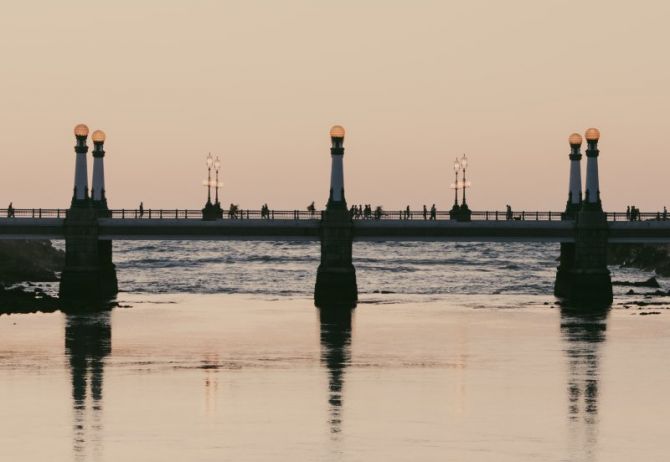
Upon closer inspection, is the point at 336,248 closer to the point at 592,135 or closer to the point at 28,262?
the point at 592,135

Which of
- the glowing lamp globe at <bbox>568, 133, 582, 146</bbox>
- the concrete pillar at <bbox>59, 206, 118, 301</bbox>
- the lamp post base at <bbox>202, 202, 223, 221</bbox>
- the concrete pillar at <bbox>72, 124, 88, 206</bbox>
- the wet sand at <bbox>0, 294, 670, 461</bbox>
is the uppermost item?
the glowing lamp globe at <bbox>568, 133, 582, 146</bbox>

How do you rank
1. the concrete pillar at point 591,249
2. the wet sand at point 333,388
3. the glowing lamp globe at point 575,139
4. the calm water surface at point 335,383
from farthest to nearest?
the glowing lamp globe at point 575,139 → the concrete pillar at point 591,249 → the calm water surface at point 335,383 → the wet sand at point 333,388

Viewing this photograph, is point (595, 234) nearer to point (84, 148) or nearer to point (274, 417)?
point (84, 148)

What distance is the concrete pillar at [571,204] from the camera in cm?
9725

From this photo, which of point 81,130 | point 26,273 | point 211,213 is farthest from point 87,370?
point 26,273

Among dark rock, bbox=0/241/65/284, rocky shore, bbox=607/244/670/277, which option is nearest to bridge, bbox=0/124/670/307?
dark rock, bbox=0/241/65/284

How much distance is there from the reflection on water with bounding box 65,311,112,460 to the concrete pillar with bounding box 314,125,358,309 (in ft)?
43.6

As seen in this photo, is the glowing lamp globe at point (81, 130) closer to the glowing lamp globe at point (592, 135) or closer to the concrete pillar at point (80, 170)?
the concrete pillar at point (80, 170)

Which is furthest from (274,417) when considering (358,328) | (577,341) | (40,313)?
(40,313)

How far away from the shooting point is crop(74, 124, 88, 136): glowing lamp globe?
94938 mm

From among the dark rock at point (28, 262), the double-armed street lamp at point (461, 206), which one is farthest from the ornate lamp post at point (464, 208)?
the dark rock at point (28, 262)

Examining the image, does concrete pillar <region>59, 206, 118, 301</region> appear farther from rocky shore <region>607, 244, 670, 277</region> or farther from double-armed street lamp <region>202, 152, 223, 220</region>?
rocky shore <region>607, 244, 670, 277</region>

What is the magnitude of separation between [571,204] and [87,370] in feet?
172

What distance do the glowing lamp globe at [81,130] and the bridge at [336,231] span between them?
0.20 feet
